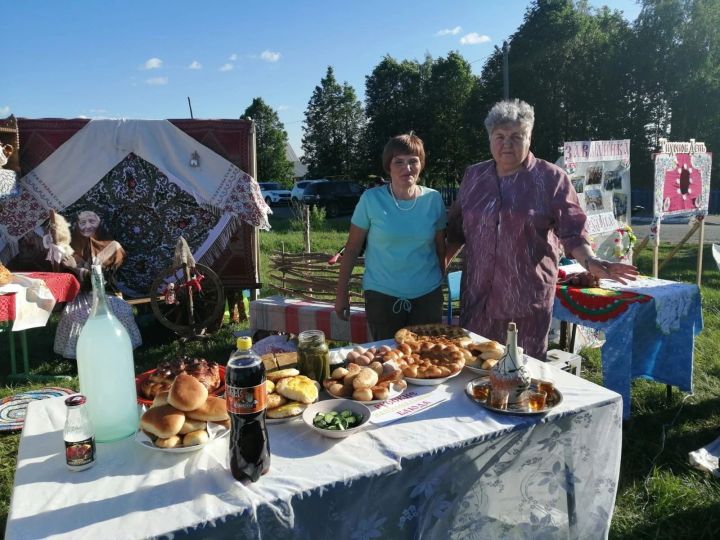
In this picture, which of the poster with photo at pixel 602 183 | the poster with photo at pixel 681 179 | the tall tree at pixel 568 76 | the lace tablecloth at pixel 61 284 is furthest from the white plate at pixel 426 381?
the tall tree at pixel 568 76

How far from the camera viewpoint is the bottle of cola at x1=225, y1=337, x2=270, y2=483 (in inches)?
47.0

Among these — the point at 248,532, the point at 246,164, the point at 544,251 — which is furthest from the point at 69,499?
the point at 246,164

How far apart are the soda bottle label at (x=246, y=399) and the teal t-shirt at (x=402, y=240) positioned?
1498 millimetres

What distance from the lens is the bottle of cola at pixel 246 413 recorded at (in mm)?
1194

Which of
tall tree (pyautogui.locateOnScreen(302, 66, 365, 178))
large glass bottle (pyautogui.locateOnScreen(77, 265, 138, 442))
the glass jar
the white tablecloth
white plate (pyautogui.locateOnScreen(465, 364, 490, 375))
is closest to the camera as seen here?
the white tablecloth

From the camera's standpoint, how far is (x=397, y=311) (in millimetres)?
2660

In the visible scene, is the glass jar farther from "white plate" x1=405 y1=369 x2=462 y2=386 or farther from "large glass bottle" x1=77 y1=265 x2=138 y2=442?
"large glass bottle" x1=77 y1=265 x2=138 y2=442

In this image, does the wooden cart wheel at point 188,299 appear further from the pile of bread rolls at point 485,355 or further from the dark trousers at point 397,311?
the pile of bread rolls at point 485,355

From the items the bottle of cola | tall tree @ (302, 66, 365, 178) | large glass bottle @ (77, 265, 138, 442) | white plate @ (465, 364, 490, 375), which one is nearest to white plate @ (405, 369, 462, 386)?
white plate @ (465, 364, 490, 375)

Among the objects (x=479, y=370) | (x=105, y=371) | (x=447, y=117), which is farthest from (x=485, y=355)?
(x=447, y=117)

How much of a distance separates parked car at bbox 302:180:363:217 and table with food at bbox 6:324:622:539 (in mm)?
19132

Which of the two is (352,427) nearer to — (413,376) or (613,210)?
(413,376)

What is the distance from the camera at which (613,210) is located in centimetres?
510

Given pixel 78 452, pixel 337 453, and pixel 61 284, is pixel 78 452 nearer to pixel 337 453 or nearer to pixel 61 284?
pixel 337 453
